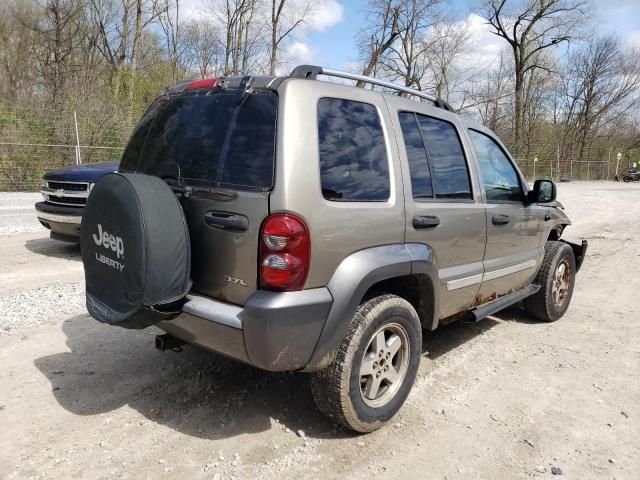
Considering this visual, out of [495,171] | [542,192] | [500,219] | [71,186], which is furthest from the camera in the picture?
[71,186]

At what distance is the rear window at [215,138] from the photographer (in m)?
2.59

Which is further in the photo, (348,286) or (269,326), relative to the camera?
(348,286)

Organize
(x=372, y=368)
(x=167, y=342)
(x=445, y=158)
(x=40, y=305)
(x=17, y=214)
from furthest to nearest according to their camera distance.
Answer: (x=17, y=214) → (x=40, y=305) → (x=445, y=158) → (x=167, y=342) → (x=372, y=368)

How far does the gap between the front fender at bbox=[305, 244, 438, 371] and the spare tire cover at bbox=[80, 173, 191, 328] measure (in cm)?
81

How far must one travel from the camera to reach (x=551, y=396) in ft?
11.4

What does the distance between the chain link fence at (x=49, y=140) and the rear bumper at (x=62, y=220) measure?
919 centimetres

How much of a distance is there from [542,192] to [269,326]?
3142mm

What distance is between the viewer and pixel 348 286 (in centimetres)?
261

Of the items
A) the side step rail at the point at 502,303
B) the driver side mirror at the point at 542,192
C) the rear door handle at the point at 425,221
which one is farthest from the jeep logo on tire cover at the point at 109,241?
the driver side mirror at the point at 542,192

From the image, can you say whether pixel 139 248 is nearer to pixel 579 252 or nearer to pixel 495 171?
pixel 495 171

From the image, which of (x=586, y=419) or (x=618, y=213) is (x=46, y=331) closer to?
(x=586, y=419)

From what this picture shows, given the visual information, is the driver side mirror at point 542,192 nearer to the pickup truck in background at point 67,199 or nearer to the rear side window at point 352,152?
the rear side window at point 352,152

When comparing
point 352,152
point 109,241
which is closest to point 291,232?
point 352,152

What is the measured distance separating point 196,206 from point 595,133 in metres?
48.2
